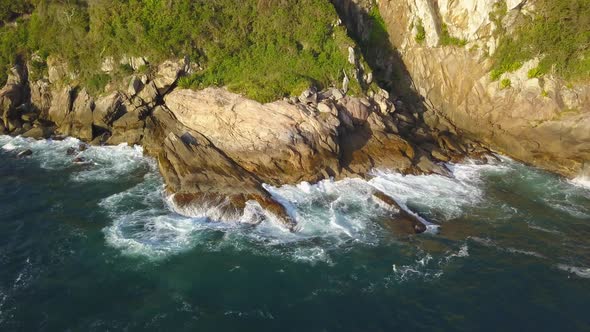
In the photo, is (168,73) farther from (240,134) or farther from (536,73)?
(536,73)

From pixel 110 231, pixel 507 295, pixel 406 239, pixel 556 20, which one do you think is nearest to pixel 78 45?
pixel 110 231

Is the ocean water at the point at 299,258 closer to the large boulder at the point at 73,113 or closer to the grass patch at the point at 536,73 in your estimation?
the large boulder at the point at 73,113

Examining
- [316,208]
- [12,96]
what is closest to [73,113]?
[12,96]

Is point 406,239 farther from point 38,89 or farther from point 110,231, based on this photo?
point 38,89

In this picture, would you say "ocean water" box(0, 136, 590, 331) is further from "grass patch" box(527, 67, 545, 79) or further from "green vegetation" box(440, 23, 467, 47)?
"green vegetation" box(440, 23, 467, 47)

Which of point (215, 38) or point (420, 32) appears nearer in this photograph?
point (215, 38)

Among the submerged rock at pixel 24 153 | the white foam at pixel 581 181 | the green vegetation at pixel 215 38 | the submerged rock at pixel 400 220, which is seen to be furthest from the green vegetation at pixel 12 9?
the white foam at pixel 581 181

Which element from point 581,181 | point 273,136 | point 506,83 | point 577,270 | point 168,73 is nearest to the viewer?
point 577,270
